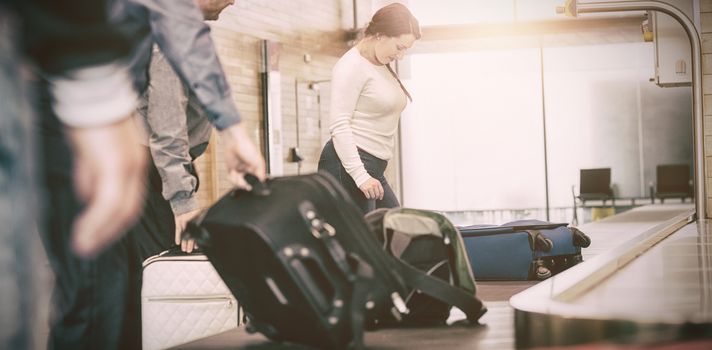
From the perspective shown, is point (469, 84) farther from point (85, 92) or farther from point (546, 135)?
point (85, 92)

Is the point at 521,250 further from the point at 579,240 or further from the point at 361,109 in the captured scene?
the point at 361,109

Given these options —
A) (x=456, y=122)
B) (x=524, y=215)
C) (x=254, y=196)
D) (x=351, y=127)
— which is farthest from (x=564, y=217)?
(x=254, y=196)

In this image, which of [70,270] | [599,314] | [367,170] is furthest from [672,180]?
[70,270]

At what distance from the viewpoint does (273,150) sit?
9055mm

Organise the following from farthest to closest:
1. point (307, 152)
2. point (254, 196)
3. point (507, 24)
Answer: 1. point (507, 24)
2. point (307, 152)
3. point (254, 196)

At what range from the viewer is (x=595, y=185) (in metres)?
12.6

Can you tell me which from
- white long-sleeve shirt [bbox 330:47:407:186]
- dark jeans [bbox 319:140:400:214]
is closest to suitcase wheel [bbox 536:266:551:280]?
dark jeans [bbox 319:140:400:214]

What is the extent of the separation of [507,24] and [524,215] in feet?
8.60

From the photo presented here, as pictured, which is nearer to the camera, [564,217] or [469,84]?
[469,84]

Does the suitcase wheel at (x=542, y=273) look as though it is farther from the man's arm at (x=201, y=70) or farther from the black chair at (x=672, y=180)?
the black chair at (x=672, y=180)

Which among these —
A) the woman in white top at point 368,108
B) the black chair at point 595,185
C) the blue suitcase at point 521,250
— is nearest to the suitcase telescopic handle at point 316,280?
the woman in white top at point 368,108

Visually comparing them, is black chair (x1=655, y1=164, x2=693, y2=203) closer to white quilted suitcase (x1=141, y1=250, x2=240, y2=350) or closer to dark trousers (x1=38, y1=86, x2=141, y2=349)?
white quilted suitcase (x1=141, y1=250, x2=240, y2=350)

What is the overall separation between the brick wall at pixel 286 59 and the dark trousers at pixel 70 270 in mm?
5975

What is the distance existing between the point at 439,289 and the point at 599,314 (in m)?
0.41
